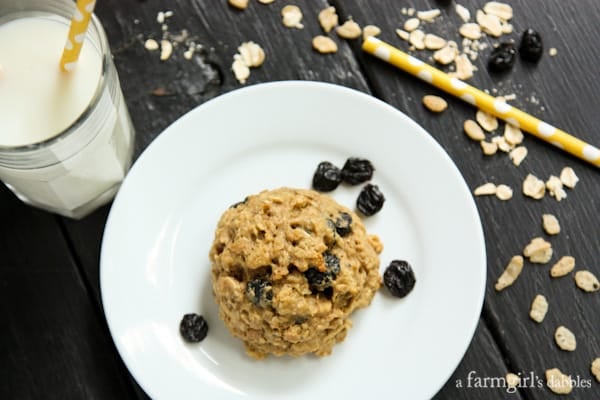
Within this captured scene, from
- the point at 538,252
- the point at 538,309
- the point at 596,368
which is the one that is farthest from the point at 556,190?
the point at 596,368

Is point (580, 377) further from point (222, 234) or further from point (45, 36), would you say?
point (45, 36)

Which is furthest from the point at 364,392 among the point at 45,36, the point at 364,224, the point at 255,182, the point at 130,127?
the point at 45,36

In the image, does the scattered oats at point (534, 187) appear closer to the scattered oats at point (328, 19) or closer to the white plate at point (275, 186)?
the white plate at point (275, 186)

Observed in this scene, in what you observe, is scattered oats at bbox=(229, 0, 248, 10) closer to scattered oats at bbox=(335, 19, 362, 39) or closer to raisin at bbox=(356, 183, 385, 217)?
scattered oats at bbox=(335, 19, 362, 39)

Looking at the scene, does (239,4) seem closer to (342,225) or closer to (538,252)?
(342,225)

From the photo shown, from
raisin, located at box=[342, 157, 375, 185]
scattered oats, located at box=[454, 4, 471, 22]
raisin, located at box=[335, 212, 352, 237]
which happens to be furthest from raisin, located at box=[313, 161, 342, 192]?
scattered oats, located at box=[454, 4, 471, 22]
